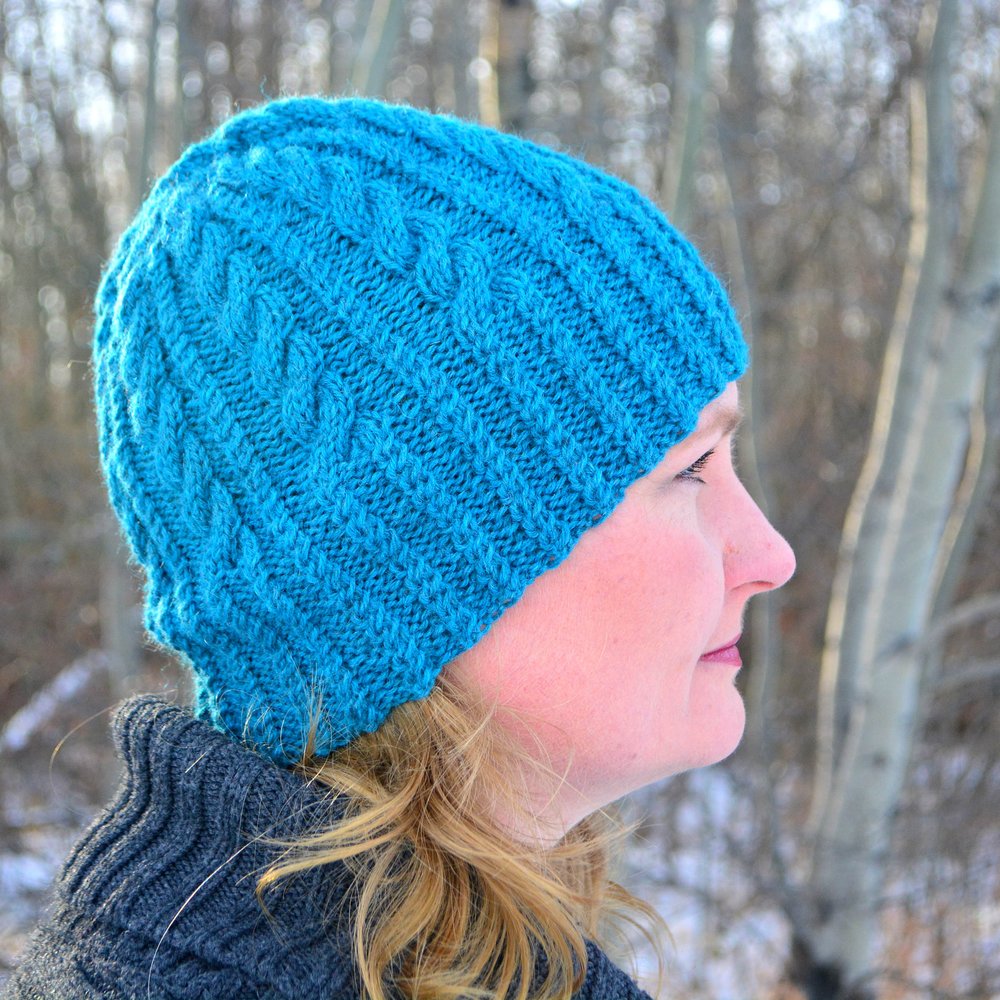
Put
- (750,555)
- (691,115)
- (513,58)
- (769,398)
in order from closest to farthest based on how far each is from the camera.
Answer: (750,555) < (513,58) < (691,115) < (769,398)

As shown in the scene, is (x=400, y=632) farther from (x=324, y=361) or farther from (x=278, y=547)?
(x=324, y=361)

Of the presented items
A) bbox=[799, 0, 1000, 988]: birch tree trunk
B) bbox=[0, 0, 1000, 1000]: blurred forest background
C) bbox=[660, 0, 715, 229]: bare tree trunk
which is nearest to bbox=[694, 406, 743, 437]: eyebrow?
bbox=[0, 0, 1000, 1000]: blurred forest background

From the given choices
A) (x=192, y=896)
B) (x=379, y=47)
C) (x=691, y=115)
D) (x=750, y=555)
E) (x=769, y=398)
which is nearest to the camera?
(x=192, y=896)

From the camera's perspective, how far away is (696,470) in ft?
4.83

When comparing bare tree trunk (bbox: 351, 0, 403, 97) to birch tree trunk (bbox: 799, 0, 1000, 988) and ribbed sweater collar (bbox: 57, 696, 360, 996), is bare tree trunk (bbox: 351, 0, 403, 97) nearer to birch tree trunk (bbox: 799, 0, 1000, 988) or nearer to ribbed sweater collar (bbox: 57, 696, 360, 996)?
birch tree trunk (bbox: 799, 0, 1000, 988)

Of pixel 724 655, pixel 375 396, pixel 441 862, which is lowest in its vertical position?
pixel 441 862

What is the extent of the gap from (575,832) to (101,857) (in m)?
0.81

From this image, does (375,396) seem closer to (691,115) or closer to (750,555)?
(750,555)

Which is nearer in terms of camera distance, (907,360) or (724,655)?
(724,655)

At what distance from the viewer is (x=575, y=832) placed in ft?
5.77

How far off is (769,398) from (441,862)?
645cm

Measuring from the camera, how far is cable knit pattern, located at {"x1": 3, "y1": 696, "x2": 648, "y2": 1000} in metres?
1.20

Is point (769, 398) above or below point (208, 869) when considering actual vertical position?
below

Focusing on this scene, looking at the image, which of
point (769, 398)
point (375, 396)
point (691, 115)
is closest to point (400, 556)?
point (375, 396)
